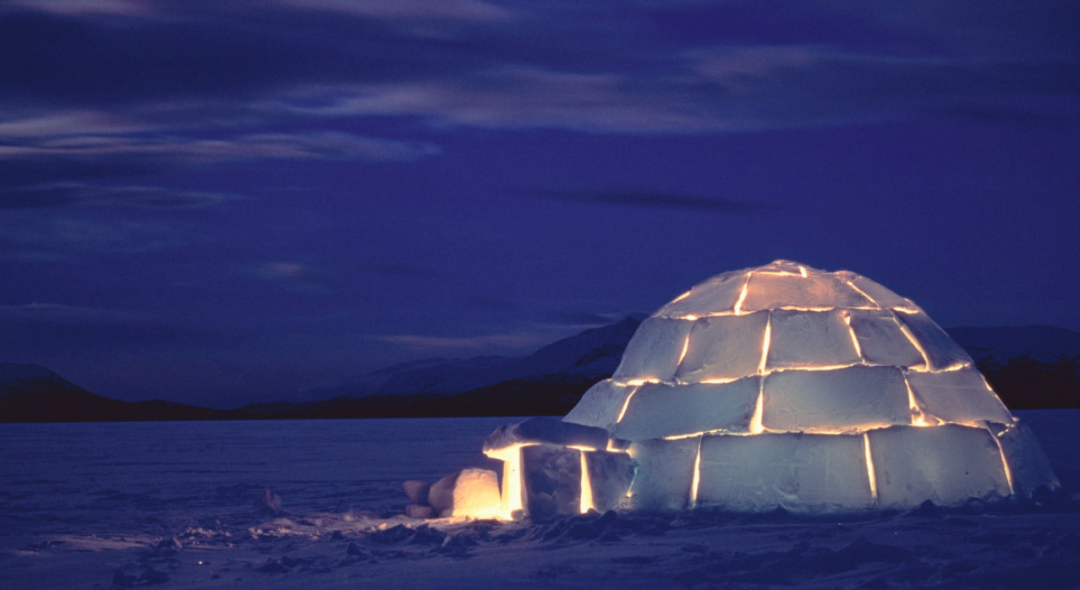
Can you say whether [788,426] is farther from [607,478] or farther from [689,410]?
[607,478]

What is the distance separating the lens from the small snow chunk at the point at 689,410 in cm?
1060

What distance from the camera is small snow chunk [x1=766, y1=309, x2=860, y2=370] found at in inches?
426

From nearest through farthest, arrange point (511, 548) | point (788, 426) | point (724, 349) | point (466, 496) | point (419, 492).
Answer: point (511, 548) → point (788, 426) → point (724, 349) → point (466, 496) → point (419, 492)

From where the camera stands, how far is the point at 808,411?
10.4 metres

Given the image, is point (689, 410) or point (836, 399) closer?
point (836, 399)

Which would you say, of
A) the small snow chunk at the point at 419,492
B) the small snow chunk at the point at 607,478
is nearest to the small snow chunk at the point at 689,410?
the small snow chunk at the point at 607,478

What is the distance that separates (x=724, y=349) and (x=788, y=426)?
4.11 ft

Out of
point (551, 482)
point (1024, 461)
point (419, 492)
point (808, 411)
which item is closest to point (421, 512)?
point (419, 492)

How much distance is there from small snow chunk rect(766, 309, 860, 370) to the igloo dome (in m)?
0.01

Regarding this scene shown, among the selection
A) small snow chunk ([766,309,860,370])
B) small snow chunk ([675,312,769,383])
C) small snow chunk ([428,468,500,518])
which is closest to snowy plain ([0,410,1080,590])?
small snow chunk ([428,468,500,518])

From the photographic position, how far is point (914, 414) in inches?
416

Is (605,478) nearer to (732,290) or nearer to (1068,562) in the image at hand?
(732,290)

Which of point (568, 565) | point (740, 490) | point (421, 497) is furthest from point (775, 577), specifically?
point (421, 497)

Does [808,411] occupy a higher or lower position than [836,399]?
lower
